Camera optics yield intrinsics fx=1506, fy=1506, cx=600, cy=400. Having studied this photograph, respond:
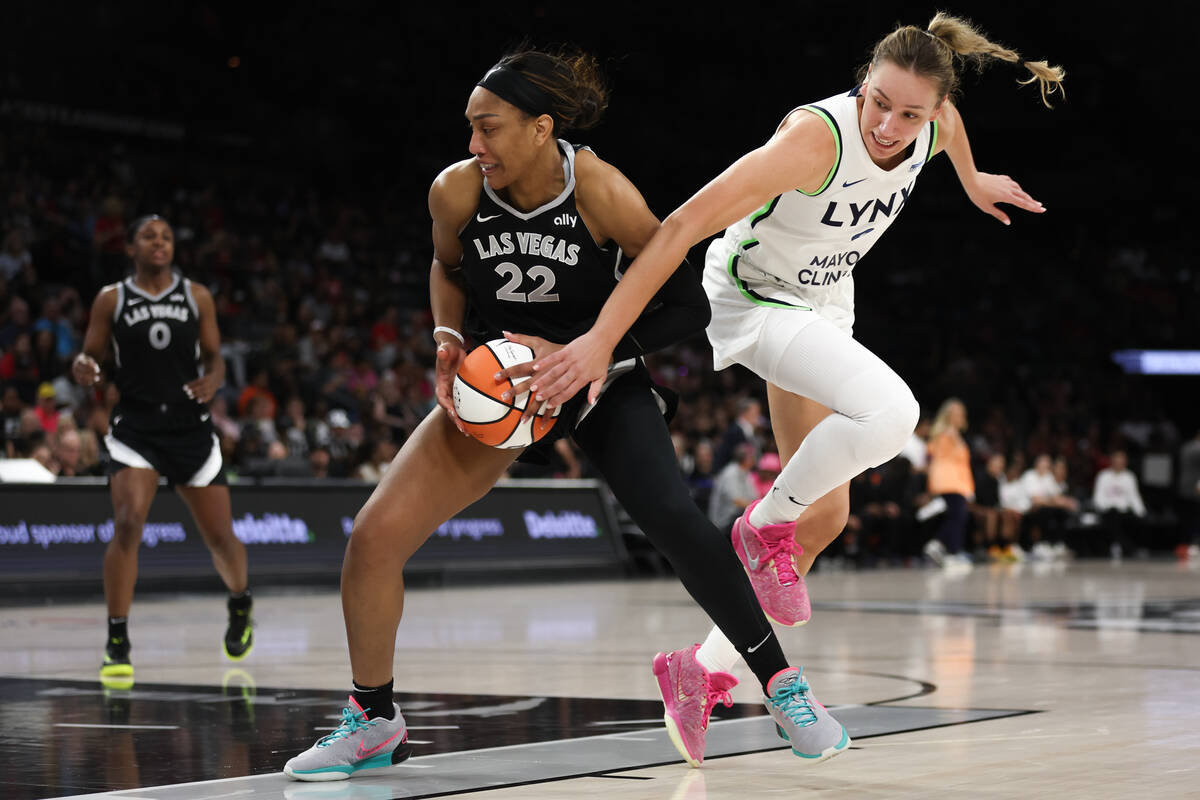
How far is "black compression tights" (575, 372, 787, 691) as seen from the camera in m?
3.67

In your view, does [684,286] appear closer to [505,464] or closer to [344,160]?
[505,464]

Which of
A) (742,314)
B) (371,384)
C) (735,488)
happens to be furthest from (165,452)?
(371,384)

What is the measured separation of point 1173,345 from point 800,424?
914 inches

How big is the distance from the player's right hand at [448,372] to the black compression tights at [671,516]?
0.36 meters

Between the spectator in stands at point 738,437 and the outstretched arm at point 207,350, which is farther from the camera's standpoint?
the spectator in stands at point 738,437

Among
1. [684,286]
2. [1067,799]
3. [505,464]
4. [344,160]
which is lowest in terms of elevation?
[1067,799]

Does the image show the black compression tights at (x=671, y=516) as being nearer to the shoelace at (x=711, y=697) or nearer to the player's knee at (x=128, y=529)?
the shoelace at (x=711, y=697)

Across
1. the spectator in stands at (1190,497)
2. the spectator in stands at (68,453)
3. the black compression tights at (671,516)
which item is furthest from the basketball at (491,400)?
the spectator in stands at (1190,497)

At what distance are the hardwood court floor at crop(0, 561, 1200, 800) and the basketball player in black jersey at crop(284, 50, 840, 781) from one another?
0.37m

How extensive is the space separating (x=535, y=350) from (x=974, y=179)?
188 centimetres

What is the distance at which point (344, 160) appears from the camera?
2252cm

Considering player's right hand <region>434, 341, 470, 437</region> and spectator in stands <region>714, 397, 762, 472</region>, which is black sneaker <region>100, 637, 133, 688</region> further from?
spectator in stands <region>714, 397, 762, 472</region>

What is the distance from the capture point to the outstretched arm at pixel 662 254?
355 centimetres

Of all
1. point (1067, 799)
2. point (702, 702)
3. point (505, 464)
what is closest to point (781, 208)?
point (505, 464)
